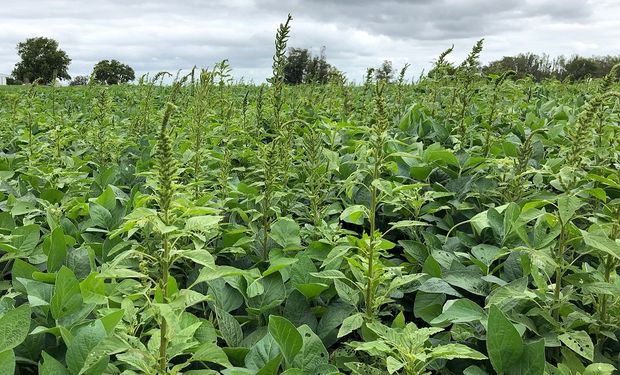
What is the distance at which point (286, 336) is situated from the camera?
5.75 ft

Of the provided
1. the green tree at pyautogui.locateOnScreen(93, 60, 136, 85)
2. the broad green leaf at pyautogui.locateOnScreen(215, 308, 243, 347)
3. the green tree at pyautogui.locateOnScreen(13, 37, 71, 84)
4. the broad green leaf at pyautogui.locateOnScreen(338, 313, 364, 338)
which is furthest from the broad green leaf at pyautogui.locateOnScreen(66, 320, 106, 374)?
the green tree at pyautogui.locateOnScreen(13, 37, 71, 84)

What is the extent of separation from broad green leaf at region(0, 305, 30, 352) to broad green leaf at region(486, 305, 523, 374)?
1.47 m

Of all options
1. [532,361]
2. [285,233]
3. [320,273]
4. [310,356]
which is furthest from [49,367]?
[532,361]

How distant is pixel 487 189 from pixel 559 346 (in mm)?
1298

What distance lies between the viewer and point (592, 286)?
186 centimetres

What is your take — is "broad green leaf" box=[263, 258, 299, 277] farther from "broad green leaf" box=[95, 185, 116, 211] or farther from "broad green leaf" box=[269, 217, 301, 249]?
"broad green leaf" box=[95, 185, 116, 211]

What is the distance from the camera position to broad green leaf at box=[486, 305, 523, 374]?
173cm

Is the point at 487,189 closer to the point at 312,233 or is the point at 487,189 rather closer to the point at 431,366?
the point at 312,233

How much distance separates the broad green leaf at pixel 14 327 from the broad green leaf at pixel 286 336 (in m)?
0.75

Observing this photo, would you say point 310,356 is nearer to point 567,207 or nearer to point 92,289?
point 92,289

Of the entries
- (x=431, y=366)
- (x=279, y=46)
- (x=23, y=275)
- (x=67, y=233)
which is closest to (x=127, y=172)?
(x=67, y=233)

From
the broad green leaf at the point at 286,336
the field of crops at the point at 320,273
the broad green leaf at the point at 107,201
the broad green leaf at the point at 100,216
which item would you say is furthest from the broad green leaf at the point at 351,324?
the broad green leaf at the point at 107,201

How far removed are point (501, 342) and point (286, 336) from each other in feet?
2.32

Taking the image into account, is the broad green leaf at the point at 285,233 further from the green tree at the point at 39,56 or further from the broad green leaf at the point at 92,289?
the green tree at the point at 39,56
